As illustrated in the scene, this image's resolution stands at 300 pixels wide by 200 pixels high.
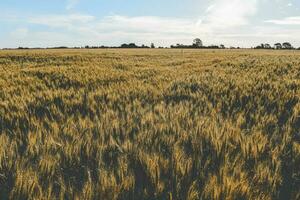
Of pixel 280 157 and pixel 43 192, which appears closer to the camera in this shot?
pixel 43 192

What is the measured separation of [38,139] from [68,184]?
113 centimetres

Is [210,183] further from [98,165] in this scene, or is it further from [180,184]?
[98,165]

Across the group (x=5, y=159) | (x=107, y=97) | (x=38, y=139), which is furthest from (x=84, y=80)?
(x=5, y=159)

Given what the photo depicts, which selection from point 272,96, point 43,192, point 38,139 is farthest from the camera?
point 272,96

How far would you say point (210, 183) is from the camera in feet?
A: 9.17

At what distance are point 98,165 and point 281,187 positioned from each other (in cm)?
149

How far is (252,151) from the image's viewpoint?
3707 mm

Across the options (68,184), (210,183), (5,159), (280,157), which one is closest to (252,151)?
(280,157)

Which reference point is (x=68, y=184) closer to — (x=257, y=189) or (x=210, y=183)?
(x=210, y=183)

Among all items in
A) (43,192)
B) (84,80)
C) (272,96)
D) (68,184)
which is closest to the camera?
(43,192)

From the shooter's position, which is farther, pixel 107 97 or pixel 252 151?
pixel 107 97

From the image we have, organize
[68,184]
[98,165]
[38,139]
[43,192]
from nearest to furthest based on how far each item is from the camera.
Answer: [43,192]
[68,184]
[98,165]
[38,139]

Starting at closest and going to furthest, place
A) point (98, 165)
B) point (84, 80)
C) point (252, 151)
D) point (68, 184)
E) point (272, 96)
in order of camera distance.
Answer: point (68, 184) → point (98, 165) → point (252, 151) → point (272, 96) → point (84, 80)

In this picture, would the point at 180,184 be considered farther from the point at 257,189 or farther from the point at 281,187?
the point at 281,187
